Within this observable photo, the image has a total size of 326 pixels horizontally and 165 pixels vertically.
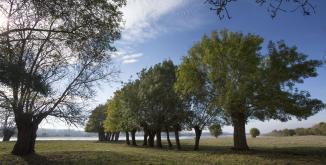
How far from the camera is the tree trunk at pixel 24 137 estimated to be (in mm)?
32781

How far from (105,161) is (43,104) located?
8820 mm

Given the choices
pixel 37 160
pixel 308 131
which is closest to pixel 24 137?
pixel 37 160

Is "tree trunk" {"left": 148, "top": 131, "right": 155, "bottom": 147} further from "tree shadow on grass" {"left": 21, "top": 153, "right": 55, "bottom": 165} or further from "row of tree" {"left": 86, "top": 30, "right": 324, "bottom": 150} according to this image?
"tree shadow on grass" {"left": 21, "top": 153, "right": 55, "bottom": 165}

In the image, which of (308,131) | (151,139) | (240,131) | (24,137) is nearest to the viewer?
(24,137)

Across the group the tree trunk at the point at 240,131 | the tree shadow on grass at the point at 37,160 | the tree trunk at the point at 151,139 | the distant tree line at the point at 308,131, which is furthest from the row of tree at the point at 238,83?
the distant tree line at the point at 308,131

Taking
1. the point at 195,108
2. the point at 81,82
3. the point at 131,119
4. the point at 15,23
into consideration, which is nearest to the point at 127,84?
the point at 131,119

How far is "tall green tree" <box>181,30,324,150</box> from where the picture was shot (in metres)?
35.7

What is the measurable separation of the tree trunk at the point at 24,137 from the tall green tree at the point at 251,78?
18331 mm

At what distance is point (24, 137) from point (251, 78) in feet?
74.8

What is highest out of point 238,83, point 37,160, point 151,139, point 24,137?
point 238,83

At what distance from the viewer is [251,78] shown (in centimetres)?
3516

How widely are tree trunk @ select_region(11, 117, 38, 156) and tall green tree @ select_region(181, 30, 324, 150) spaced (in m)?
18.3

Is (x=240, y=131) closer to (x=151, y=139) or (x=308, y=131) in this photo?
(x=151, y=139)

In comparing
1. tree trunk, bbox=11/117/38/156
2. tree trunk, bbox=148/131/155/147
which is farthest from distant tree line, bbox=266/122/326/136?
tree trunk, bbox=11/117/38/156
